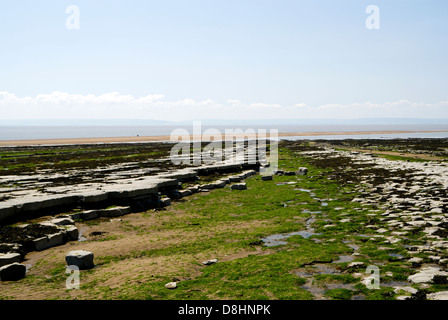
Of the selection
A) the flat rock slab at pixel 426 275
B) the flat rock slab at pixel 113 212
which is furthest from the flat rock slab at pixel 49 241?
the flat rock slab at pixel 426 275

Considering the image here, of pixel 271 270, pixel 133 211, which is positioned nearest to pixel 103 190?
pixel 133 211

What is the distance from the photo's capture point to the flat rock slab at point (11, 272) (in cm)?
880

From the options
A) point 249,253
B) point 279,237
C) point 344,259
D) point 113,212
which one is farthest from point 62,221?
point 344,259

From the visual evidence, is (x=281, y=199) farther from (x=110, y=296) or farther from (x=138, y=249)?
(x=110, y=296)

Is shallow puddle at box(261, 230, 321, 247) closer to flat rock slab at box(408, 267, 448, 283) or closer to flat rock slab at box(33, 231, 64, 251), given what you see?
flat rock slab at box(408, 267, 448, 283)

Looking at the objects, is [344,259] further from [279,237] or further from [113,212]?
[113,212]

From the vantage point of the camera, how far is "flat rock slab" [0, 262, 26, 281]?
8.80 m

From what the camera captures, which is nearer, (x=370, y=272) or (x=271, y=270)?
(x=370, y=272)

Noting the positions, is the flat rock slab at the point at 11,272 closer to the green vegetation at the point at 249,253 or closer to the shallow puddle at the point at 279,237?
the green vegetation at the point at 249,253

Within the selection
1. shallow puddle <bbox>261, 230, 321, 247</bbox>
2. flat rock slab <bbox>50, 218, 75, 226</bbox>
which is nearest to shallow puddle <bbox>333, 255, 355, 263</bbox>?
shallow puddle <bbox>261, 230, 321, 247</bbox>

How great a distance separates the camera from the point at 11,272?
8.88 meters

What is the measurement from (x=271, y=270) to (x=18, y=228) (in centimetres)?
1049

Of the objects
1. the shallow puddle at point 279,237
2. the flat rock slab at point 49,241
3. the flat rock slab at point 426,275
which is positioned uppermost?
the flat rock slab at point 426,275
